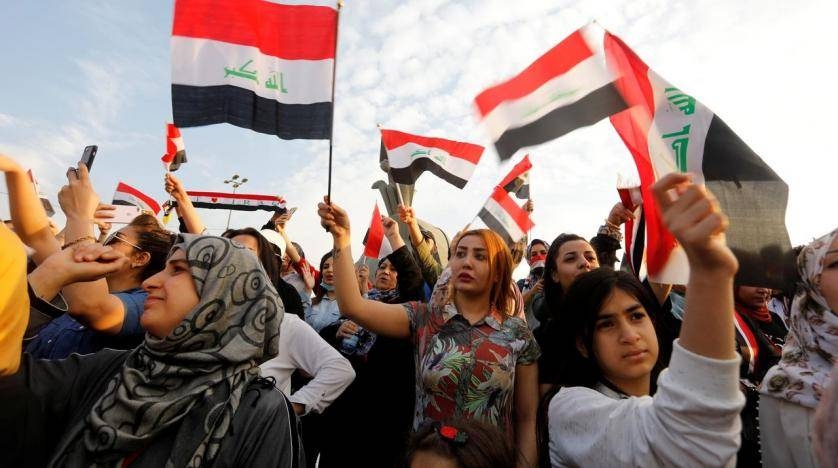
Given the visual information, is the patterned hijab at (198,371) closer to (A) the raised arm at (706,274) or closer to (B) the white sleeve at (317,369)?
(B) the white sleeve at (317,369)

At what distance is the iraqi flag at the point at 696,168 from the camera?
2.07 meters

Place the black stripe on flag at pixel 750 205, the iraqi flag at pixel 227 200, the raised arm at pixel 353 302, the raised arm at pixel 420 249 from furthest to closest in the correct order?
1. the iraqi flag at pixel 227 200
2. the raised arm at pixel 420 249
3. the raised arm at pixel 353 302
4. the black stripe on flag at pixel 750 205

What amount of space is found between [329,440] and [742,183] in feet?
10.1

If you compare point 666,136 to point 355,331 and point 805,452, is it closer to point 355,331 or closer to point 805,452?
point 805,452

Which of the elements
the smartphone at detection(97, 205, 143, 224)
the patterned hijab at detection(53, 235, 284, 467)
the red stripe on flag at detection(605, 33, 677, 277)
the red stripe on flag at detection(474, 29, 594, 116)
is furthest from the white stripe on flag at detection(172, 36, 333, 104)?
the red stripe on flag at detection(605, 33, 677, 277)

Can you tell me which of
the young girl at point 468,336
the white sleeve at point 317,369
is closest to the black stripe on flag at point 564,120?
the young girl at point 468,336

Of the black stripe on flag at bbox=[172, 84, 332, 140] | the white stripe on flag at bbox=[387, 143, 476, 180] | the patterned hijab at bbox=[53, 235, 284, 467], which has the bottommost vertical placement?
the patterned hijab at bbox=[53, 235, 284, 467]

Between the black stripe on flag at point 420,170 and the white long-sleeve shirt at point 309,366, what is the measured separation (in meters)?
2.98

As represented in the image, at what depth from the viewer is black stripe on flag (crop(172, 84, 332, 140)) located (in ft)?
11.1

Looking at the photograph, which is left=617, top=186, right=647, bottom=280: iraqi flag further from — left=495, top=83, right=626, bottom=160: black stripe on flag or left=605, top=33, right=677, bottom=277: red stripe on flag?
left=495, top=83, right=626, bottom=160: black stripe on flag

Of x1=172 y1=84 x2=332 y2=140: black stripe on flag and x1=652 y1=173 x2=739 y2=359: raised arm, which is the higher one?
x1=172 y1=84 x2=332 y2=140: black stripe on flag

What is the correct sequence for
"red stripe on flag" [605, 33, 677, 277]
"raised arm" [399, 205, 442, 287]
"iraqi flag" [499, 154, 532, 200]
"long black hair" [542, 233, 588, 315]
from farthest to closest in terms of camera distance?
"iraqi flag" [499, 154, 532, 200], "raised arm" [399, 205, 442, 287], "long black hair" [542, 233, 588, 315], "red stripe on flag" [605, 33, 677, 277]

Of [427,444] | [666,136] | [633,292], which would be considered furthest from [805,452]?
[666,136]

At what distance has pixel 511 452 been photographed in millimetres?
1934
